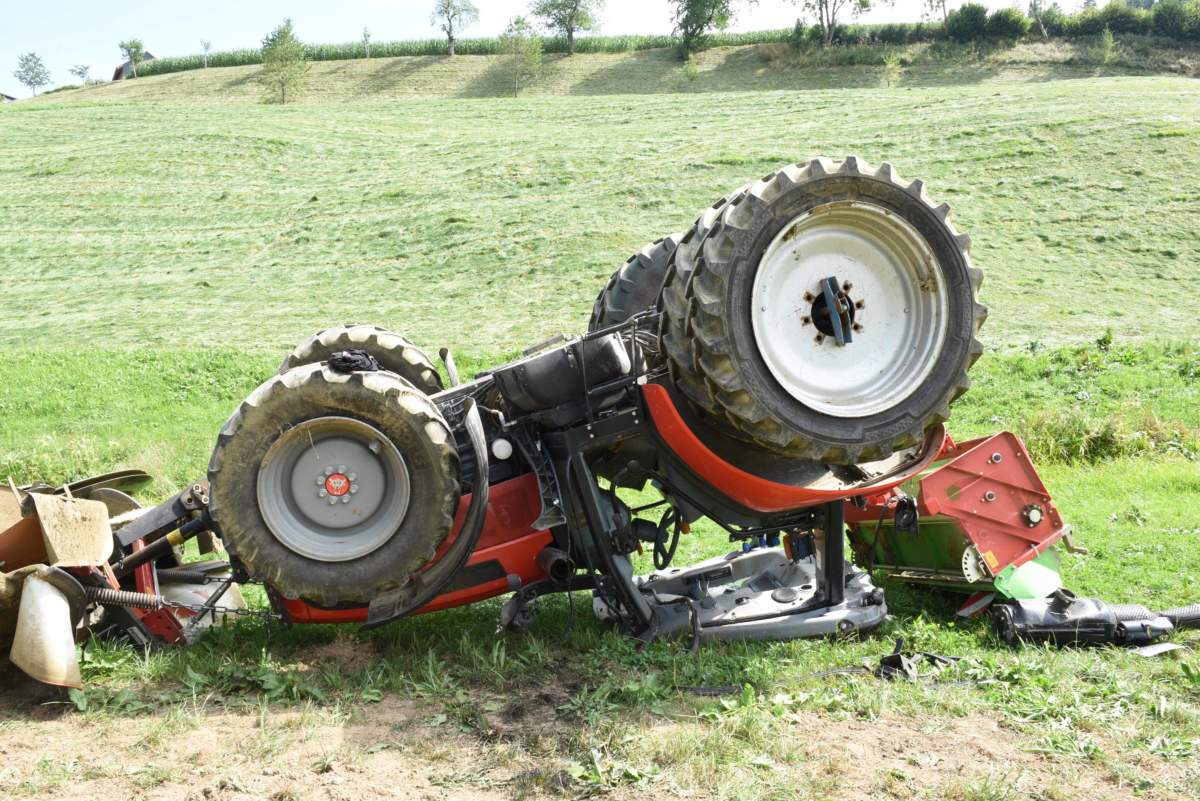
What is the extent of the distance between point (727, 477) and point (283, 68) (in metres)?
56.9

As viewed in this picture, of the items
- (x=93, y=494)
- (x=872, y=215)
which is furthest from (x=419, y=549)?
(x=872, y=215)

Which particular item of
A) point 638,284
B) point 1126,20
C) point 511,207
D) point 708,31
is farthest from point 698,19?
point 638,284

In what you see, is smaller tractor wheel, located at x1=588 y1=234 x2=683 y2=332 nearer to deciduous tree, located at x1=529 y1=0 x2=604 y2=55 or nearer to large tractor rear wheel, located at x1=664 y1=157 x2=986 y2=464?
large tractor rear wheel, located at x1=664 y1=157 x2=986 y2=464

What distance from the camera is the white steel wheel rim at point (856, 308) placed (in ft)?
18.2

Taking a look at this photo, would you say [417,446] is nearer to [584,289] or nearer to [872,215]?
[872,215]

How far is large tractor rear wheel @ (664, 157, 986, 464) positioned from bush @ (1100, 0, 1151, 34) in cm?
5932

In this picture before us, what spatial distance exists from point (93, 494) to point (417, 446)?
2524mm

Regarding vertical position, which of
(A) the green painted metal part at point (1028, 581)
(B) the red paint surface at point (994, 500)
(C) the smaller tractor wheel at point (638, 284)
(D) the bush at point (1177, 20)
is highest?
(D) the bush at point (1177, 20)

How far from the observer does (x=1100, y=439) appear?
11945 mm

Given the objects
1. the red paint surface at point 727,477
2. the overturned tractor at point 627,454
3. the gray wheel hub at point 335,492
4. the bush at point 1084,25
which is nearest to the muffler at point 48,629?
the overturned tractor at point 627,454

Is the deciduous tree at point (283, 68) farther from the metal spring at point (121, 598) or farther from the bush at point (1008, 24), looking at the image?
the metal spring at point (121, 598)

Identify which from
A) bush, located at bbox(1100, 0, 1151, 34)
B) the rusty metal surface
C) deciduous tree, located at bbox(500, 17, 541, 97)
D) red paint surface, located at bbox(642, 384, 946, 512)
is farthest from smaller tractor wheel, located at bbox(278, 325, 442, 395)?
bush, located at bbox(1100, 0, 1151, 34)

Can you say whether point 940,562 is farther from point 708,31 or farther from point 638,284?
point 708,31

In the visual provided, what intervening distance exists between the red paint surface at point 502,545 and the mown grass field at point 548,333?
27 cm
